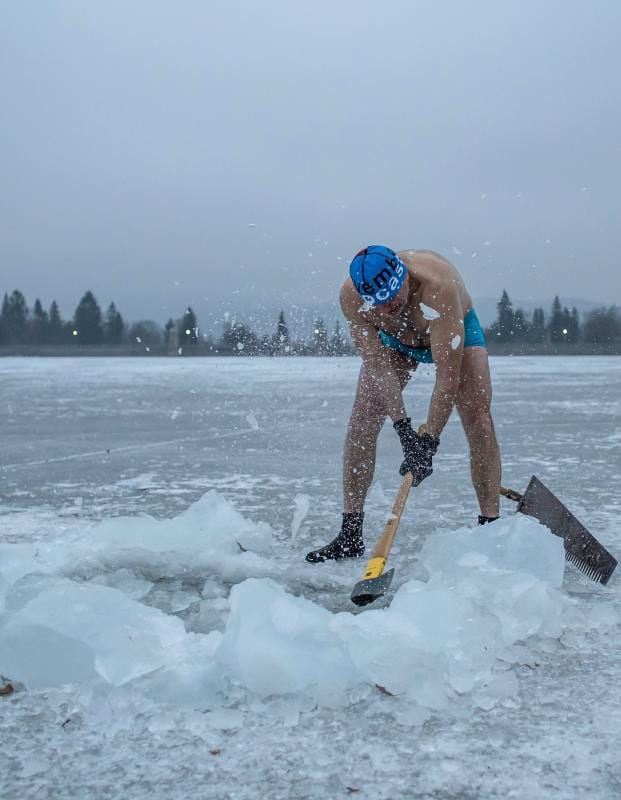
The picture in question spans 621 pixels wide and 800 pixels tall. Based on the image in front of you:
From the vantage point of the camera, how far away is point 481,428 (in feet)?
11.9

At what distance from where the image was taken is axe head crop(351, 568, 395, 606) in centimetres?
246

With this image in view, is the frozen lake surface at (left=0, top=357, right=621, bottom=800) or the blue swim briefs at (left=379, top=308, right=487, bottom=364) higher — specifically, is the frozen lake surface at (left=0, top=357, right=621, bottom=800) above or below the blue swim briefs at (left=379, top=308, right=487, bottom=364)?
below

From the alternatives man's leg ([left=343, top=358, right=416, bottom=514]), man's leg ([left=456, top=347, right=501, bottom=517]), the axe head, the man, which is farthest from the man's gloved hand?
the axe head

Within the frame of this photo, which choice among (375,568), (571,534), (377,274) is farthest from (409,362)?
(375,568)

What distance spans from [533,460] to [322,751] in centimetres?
457

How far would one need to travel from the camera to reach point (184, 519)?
3215 millimetres

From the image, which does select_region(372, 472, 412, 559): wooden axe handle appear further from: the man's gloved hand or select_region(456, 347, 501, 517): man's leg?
select_region(456, 347, 501, 517): man's leg

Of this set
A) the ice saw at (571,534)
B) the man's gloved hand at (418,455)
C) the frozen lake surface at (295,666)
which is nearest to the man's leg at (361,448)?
the frozen lake surface at (295,666)

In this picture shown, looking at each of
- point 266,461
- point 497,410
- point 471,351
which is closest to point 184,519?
point 471,351

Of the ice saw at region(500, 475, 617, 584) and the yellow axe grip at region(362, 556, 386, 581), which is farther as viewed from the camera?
the ice saw at region(500, 475, 617, 584)

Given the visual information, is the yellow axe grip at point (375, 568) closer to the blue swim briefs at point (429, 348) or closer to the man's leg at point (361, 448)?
the man's leg at point (361, 448)

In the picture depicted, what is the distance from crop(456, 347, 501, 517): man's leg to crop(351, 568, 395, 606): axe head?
46.5 inches

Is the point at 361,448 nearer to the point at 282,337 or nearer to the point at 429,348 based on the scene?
the point at 429,348

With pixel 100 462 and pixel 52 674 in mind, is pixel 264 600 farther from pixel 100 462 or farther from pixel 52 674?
pixel 100 462
